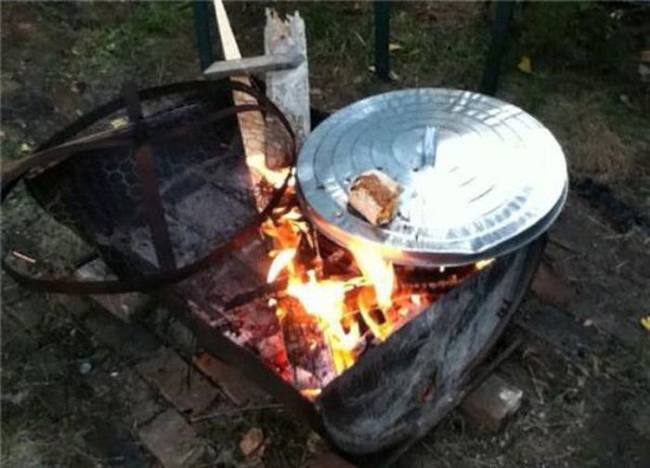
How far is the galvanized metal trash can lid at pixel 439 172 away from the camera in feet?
6.97

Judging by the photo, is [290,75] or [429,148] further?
[290,75]

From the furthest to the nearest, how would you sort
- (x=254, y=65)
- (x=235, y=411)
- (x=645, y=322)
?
1. (x=645, y=322)
2. (x=235, y=411)
3. (x=254, y=65)

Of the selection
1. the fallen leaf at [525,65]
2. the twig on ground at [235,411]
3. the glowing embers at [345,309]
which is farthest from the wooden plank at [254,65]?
the fallen leaf at [525,65]

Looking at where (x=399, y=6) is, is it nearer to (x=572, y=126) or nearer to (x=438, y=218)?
(x=572, y=126)

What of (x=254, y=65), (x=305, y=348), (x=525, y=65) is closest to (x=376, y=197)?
(x=305, y=348)

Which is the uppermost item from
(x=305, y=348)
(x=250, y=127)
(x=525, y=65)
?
(x=250, y=127)

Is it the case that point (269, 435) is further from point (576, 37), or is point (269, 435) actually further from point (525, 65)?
point (576, 37)

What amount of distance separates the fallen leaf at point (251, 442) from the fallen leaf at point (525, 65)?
276cm

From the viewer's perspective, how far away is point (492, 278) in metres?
2.41

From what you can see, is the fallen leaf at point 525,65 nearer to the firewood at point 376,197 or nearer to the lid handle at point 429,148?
the lid handle at point 429,148

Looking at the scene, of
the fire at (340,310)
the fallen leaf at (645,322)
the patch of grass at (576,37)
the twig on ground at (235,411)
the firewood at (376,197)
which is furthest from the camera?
the patch of grass at (576,37)

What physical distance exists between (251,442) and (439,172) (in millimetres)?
1182

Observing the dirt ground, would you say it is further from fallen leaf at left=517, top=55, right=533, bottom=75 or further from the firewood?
the firewood

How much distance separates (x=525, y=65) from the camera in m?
4.46
